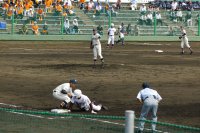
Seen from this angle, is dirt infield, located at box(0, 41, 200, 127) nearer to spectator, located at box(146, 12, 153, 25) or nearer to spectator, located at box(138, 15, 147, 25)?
spectator, located at box(138, 15, 147, 25)

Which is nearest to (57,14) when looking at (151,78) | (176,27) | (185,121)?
(176,27)

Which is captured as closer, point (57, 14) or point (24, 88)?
point (24, 88)

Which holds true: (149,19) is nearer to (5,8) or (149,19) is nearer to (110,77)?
(5,8)

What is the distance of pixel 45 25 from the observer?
62.6 meters

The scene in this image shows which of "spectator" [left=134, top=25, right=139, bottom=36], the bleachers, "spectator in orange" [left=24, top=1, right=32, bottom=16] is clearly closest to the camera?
the bleachers

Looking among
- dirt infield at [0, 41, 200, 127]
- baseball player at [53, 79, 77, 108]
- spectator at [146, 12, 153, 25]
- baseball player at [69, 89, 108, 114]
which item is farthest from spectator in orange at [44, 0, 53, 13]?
baseball player at [69, 89, 108, 114]

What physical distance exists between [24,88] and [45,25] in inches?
1416

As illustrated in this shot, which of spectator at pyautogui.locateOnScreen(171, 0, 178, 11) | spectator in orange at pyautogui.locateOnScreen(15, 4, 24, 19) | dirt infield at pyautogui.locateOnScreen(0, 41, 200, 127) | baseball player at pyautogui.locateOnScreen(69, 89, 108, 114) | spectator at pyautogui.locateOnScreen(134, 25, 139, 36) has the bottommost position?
dirt infield at pyautogui.locateOnScreen(0, 41, 200, 127)

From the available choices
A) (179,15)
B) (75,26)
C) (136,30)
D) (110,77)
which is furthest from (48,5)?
(110,77)

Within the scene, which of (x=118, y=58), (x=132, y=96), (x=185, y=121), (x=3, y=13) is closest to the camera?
(x=185, y=121)

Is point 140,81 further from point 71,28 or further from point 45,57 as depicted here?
point 71,28

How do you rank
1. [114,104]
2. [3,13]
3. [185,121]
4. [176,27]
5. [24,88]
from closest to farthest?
[185,121] → [114,104] → [24,88] → [3,13] → [176,27]

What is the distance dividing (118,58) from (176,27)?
83.1 feet

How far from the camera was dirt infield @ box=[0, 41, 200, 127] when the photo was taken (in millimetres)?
22406
